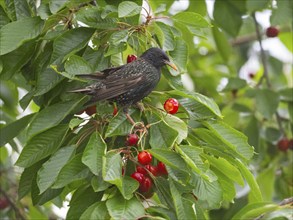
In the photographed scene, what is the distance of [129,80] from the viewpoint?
3645 mm

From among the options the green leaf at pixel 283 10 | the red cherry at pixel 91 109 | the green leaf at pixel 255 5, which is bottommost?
the green leaf at pixel 283 10

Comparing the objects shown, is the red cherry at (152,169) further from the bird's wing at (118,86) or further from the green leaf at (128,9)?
the green leaf at (128,9)

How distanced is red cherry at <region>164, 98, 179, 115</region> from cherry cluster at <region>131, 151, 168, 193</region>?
0.22m

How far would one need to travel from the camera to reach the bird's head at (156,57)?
3648mm

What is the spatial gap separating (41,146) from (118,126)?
392 millimetres

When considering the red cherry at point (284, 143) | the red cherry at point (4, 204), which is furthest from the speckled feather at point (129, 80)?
the red cherry at point (284, 143)

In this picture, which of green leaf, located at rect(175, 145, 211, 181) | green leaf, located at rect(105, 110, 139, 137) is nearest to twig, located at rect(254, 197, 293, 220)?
green leaf, located at rect(175, 145, 211, 181)

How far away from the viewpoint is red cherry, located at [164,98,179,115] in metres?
3.48

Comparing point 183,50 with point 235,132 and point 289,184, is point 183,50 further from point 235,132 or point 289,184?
point 289,184

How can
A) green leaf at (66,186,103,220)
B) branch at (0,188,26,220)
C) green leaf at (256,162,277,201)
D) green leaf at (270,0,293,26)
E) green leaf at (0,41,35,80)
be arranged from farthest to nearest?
green leaf at (256,162,277,201) < branch at (0,188,26,220) < green leaf at (270,0,293,26) < green leaf at (0,41,35,80) < green leaf at (66,186,103,220)

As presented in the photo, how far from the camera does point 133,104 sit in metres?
3.58

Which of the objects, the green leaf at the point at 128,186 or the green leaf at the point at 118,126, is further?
the green leaf at the point at 118,126

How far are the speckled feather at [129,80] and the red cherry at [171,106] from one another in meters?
0.16

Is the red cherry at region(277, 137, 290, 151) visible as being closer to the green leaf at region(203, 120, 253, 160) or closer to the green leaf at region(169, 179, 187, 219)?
the green leaf at region(203, 120, 253, 160)
